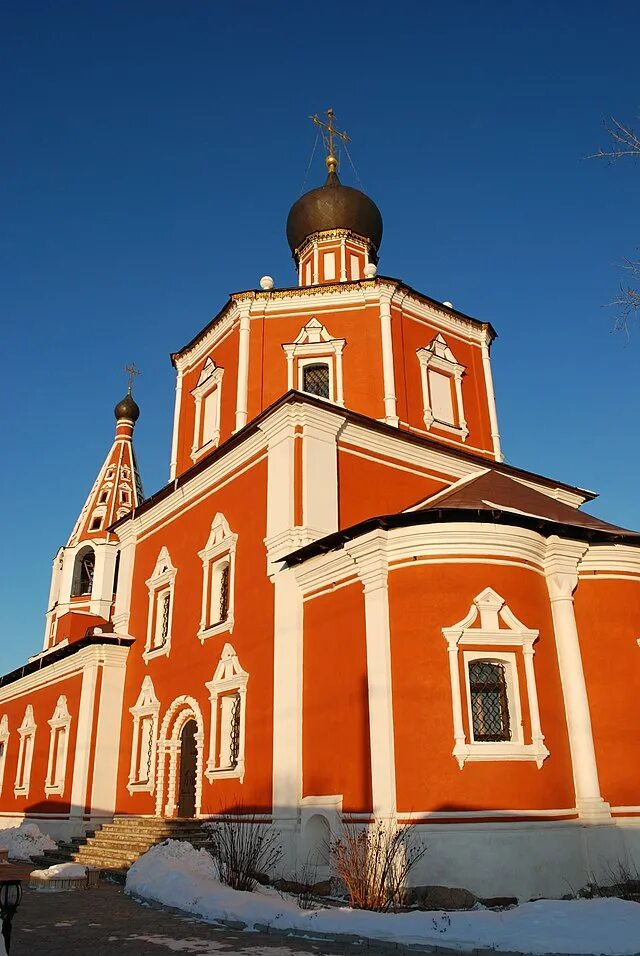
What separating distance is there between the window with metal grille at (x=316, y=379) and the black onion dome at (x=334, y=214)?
432cm

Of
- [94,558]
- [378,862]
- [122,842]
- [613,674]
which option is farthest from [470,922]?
[94,558]

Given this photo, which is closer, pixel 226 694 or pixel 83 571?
pixel 226 694

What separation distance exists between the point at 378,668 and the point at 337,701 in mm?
1168

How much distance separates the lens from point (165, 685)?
1455 centimetres

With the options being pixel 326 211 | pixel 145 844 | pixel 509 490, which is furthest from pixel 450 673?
pixel 326 211

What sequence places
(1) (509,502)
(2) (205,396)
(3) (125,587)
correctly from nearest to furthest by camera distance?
(1) (509,502) → (2) (205,396) → (3) (125,587)

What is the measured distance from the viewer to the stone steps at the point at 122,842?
11.4 meters

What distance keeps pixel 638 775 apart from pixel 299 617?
4.98 meters

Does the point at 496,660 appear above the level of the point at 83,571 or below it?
below

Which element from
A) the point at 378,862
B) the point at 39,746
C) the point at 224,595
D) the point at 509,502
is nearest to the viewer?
the point at 378,862

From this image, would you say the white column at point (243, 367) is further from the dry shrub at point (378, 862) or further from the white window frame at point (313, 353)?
the dry shrub at point (378, 862)

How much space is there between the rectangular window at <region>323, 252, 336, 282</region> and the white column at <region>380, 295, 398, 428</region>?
2506 millimetres

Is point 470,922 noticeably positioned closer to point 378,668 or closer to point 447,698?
point 447,698

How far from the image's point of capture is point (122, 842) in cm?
1233
